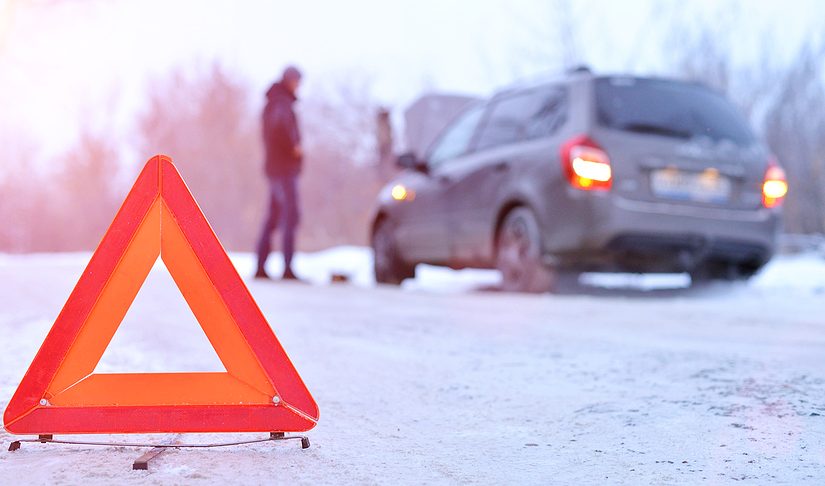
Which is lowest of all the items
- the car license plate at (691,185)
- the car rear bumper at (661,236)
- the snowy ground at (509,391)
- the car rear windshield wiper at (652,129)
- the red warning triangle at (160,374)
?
the snowy ground at (509,391)

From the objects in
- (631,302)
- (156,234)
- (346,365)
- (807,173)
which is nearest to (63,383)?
(156,234)

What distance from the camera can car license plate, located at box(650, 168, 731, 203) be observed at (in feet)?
22.8

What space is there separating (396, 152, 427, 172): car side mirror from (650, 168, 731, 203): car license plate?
2882 millimetres

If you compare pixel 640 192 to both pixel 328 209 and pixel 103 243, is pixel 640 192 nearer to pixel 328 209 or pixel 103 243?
pixel 103 243

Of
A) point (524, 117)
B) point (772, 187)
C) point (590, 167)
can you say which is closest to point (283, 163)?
point (524, 117)

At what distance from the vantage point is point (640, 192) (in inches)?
272

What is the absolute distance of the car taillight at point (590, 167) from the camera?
6.85 m

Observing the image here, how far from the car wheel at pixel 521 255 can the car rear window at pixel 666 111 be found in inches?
42.4

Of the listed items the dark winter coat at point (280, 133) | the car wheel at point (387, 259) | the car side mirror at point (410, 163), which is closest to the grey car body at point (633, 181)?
the car side mirror at point (410, 163)

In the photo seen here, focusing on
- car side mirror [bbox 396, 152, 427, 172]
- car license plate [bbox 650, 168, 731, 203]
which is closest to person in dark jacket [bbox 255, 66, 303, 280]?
car side mirror [bbox 396, 152, 427, 172]

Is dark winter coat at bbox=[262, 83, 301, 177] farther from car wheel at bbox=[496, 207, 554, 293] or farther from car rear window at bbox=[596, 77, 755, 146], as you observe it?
car rear window at bbox=[596, 77, 755, 146]

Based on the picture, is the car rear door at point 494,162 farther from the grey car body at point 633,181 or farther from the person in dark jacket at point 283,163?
the person in dark jacket at point 283,163

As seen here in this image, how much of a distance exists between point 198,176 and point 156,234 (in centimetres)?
4019

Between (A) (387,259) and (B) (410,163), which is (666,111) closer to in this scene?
(B) (410,163)
